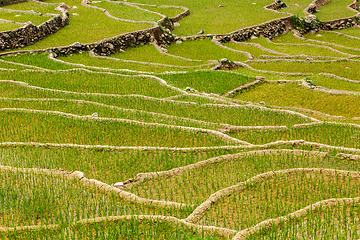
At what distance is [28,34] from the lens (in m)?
22.4

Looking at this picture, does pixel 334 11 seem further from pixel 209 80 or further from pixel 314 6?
pixel 209 80

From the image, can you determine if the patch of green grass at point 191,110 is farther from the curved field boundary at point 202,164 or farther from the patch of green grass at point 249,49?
the patch of green grass at point 249,49

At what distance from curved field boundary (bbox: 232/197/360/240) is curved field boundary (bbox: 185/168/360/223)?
0.92 m

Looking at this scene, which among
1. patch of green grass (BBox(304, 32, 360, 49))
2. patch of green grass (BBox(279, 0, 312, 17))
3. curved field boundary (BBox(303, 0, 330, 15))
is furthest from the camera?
curved field boundary (BBox(303, 0, 330, 15))

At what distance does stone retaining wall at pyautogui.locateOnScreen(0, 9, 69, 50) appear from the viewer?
69.9 feet

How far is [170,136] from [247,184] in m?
3.65

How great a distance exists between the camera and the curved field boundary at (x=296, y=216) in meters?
5.91

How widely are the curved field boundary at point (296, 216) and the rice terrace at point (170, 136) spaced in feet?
0.06

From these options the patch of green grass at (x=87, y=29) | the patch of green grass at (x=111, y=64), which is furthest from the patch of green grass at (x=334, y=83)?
the patch of green grass at (x=87, y=29)

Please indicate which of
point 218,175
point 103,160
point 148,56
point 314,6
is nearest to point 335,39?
point 314,6

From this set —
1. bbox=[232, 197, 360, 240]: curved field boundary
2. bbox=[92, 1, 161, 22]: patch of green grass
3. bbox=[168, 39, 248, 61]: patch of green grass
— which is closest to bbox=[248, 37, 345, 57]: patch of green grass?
bbox=[168, 39, 248, 61]: patch of green grass

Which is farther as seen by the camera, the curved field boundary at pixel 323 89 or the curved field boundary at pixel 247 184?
the curved field boundary at pixel 323 89

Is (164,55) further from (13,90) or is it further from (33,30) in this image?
→ (13,90)

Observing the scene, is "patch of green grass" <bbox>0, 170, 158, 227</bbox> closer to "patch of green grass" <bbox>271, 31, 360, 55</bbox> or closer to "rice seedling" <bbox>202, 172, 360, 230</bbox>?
"rice seedling" <bbox>202, 172, 360, 230</bbox>
